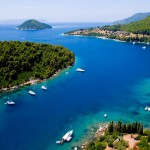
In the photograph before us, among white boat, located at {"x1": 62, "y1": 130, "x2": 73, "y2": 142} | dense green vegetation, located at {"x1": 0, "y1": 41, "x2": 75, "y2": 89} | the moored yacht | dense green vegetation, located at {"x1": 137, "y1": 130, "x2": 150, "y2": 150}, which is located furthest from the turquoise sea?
dense green vegetation, located at {"x1": 137, "y1": 130, "x2": 150, "y2": 150}

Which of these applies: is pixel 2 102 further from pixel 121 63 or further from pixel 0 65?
pixel 121 63

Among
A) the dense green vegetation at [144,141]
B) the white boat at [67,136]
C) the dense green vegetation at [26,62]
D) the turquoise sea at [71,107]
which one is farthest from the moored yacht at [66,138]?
the dense green vegetation at [26,62]

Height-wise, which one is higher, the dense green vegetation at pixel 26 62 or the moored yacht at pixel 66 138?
the dense green vegetation at pixel 26 62

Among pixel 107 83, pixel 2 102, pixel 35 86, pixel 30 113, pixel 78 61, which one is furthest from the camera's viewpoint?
pixel 78 61

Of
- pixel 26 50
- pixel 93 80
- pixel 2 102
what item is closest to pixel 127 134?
pixel 2 102

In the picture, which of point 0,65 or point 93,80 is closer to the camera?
point 0,65

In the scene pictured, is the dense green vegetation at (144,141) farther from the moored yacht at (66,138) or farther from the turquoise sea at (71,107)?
the moored yacht at (66,138)

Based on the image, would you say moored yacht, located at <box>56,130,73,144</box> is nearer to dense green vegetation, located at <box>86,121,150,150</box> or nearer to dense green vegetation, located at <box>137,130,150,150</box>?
dense green vegetation, located at <box>86,121,150,150</box>
